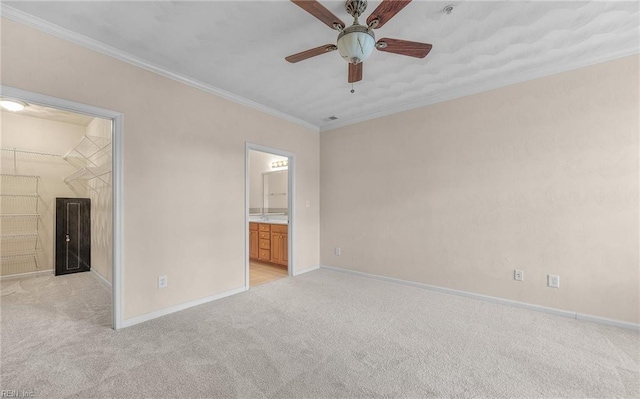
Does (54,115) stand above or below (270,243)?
above

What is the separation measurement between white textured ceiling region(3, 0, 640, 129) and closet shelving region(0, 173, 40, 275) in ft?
12.1

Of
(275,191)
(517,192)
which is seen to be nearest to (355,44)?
(517,192)

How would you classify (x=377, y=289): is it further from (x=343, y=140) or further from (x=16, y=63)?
(x=16, y=63)

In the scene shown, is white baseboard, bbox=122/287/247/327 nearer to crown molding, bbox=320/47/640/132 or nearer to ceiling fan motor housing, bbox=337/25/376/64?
ceiling fan motor housing, bbox=337/25/376/64

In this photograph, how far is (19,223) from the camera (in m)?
4.33

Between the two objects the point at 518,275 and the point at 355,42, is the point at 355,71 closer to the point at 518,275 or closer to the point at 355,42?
the point at 355,42

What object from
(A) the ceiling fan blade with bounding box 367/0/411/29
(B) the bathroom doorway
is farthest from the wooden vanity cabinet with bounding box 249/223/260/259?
(A) the ceiling fan blade with bounding box 367/0/411/29

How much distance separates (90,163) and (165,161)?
260cm

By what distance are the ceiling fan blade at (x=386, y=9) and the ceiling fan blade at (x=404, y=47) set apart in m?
0.17

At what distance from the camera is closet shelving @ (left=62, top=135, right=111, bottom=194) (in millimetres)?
3758

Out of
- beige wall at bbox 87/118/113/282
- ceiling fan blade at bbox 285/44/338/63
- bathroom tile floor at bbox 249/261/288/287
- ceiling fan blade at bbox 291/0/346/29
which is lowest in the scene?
bathroom tile floor at bbox 249/261/288/287

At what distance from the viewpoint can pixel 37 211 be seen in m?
4.46

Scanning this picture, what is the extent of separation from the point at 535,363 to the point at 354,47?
265cm

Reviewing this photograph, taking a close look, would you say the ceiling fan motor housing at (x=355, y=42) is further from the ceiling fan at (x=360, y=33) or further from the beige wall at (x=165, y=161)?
the beige wall at (x=165, y=161)
